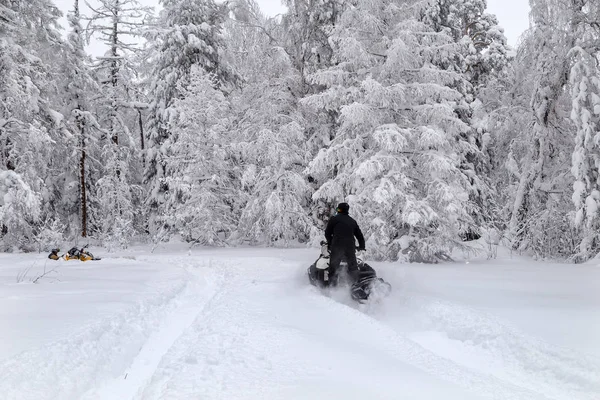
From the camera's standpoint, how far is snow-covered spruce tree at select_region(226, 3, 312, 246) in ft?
64.1

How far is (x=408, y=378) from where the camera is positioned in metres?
4.25

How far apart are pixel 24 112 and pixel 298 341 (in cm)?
1719

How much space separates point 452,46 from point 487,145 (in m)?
8.53

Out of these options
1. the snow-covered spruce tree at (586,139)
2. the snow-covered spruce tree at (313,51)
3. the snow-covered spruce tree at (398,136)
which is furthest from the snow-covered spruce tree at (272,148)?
the snow-covered spruce tree at (586,139)

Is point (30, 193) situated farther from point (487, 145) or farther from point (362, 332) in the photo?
point (487, 145)

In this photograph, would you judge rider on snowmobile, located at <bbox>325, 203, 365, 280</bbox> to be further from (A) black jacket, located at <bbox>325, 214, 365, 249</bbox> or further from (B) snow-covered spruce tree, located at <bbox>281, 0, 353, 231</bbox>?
(B) snow-covered spruce tree, located at <bbox>281, 0, 353, 231</bbox>

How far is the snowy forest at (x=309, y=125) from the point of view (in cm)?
1388

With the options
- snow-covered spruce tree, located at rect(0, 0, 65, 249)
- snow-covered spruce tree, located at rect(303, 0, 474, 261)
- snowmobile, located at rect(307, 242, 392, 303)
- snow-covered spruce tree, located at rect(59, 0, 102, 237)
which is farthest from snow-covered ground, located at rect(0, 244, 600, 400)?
snow-covered spruce tree, located at rect(59, 0, 102, 237)

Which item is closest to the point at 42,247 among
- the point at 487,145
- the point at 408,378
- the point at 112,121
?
the point at 112,121

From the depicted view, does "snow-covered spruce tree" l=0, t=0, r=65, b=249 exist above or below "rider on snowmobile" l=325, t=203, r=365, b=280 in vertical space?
above

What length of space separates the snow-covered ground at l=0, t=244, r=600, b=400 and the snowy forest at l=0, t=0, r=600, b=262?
5.27 metres

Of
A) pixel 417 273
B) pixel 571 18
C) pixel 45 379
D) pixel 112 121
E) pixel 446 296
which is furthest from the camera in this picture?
pixel 112 121

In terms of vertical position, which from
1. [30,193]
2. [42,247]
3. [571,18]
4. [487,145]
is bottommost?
[42,247]

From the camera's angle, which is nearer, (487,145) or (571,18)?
(571,18)
